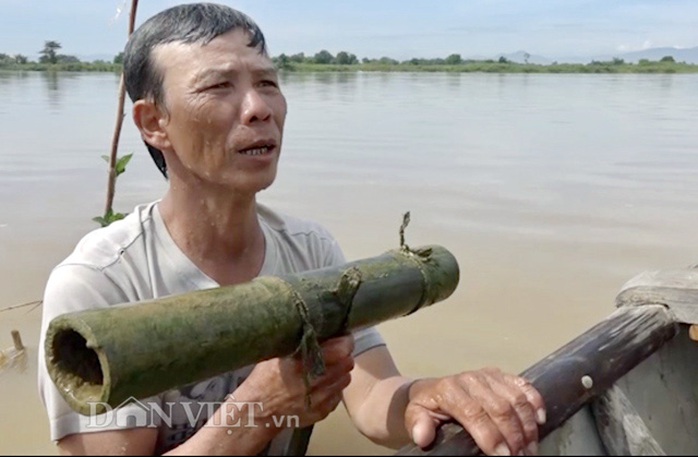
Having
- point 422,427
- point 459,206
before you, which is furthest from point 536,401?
point 459,206

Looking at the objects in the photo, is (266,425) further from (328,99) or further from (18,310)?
(328,99)

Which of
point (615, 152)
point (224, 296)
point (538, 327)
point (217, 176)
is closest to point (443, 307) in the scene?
point (538, 327)

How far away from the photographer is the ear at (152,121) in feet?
6.83

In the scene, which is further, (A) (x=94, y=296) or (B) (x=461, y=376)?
(A) (x=94, y=296)

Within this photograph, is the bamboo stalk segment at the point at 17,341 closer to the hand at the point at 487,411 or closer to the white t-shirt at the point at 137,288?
the white t-shirt at the point at 137,288

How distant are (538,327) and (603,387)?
3865 mm

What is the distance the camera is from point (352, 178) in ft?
36.4

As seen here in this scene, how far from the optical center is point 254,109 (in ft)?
6.44

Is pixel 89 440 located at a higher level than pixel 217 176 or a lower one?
lower

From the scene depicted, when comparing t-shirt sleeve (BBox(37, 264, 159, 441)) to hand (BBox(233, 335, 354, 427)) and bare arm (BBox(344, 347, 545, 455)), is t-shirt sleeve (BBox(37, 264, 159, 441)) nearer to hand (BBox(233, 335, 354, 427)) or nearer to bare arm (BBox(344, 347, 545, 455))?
hand (BBox(233, 335, 354, 427))

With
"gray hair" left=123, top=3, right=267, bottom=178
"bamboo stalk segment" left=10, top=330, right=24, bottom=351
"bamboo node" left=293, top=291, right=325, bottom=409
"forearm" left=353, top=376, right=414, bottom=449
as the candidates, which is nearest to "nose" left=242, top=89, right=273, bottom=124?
"gray hair" left=123, top=3, right=267, bottom=178

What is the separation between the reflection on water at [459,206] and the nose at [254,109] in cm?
77

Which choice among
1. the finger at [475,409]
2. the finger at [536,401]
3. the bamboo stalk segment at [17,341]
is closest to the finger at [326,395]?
the finger at [475,409]

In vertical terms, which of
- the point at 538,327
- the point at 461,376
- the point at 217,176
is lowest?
the point at 538,327
